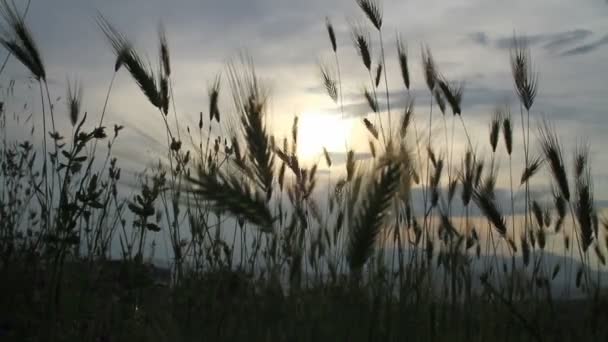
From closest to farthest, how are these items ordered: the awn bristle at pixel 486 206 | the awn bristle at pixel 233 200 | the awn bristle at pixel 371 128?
the awn bristle at pixel 233 200, the awn bristle at pixel 486 206, the awn bristle at pixel 371 128

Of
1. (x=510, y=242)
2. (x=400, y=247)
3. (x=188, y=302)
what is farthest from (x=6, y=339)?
(x=510, y=242)

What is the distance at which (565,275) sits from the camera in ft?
13.5

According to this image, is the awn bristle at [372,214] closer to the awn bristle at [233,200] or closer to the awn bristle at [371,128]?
the awn bristle at [233,200]

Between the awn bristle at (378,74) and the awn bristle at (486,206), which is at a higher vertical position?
the awn bristle at (378,74)

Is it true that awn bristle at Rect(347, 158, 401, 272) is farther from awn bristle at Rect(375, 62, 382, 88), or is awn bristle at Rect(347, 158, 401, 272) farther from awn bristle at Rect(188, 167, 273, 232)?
awn bristle at Rect(375, 62, 382, 88)

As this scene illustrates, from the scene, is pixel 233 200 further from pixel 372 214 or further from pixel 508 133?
pixel 508 133

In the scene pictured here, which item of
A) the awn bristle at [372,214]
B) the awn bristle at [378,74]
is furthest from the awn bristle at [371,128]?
the awn bristle at [372,214]

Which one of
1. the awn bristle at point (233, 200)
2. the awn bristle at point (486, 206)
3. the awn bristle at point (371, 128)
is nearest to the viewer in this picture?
the awn bristle at point (233, 200)

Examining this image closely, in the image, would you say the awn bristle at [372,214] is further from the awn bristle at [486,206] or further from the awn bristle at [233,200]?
the awn bristle at [486,206]

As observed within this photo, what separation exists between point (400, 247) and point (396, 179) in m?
1.97

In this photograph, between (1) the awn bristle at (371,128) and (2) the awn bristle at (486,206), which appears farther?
(1) the awn bristle at (371,128)

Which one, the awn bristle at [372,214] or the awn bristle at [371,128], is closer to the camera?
the awn bristle at [372,214]

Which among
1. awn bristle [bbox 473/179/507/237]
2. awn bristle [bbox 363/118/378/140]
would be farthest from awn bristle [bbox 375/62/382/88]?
awn bristle [bbox 473/179/507/237]

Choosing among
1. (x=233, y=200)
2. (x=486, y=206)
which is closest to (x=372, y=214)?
(x=233, y=200)
